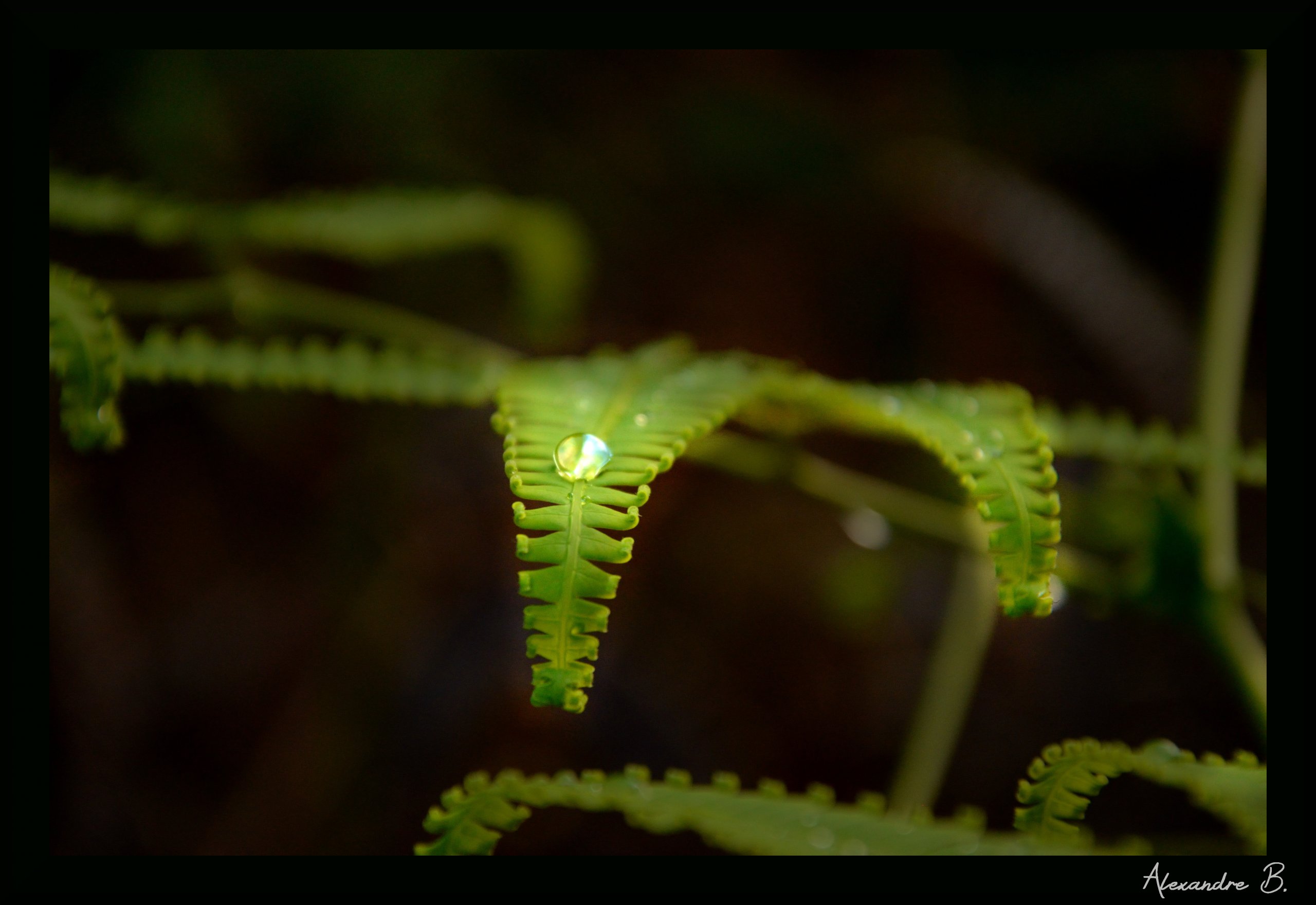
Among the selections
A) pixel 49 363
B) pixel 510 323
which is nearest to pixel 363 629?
pixel 510 323

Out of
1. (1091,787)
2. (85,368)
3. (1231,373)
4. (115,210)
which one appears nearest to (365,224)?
(115,210)

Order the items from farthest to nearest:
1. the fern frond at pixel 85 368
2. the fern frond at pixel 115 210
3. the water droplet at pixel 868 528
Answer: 1. the water droplet at pixel 868 528
2. the fern frond at pixel 115 210
3. the fern frond at pixel 85 368

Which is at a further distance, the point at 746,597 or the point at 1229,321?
the point at 746,597

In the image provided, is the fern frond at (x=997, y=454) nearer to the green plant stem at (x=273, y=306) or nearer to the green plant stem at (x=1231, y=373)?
the green plant stem at (x=1231, y=373)

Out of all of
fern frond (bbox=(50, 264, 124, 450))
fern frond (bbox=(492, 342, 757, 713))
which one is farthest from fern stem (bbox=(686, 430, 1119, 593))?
fern frond (bbox=(50, 264, 124, 450))

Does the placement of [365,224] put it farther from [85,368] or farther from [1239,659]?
[1239,659]

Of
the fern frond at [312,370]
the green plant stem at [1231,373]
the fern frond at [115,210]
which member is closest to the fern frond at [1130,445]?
Result: the green plant stem at [1231,373]

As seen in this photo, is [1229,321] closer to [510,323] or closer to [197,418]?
[510,323]
